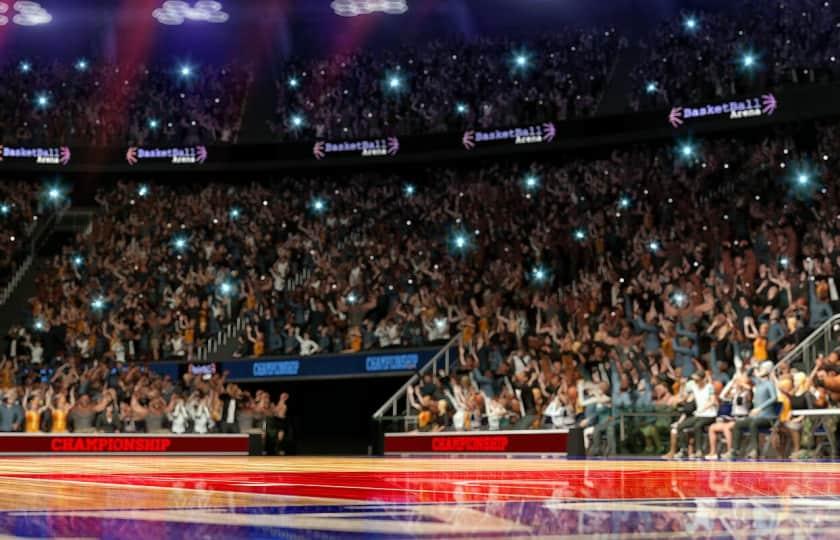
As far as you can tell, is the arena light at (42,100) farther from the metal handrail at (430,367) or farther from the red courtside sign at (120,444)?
the metal handrail at (430,367)

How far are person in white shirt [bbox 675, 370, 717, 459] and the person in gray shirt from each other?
17.1 m

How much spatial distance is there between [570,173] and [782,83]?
759 cm

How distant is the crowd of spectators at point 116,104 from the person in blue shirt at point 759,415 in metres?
28.5

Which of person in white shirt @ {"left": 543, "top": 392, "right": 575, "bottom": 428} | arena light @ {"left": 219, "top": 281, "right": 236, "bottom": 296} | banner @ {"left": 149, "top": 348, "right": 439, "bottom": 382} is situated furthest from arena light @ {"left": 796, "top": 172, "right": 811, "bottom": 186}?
arena light @ {"left": 219, "top": 281, "right": 236, "bottom": 296}

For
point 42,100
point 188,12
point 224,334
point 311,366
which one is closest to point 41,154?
point 42,100

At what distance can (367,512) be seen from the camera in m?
5.59

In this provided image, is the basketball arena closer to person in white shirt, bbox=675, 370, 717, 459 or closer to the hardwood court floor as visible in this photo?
person in white shirt, bbox=675, 370, 717, 459

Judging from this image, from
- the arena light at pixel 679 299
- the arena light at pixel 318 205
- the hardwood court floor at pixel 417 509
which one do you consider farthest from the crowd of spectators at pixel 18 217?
the hardwood court floor at pixel 417 509

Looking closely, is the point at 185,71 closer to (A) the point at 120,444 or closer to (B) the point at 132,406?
(B) the point at 132,406

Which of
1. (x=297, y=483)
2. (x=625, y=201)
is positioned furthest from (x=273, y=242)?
(x=297, y=483)

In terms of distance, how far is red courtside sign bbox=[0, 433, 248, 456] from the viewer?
2950cm

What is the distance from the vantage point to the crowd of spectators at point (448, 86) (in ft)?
134

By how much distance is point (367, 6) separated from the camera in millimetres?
46875

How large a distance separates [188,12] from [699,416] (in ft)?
104
